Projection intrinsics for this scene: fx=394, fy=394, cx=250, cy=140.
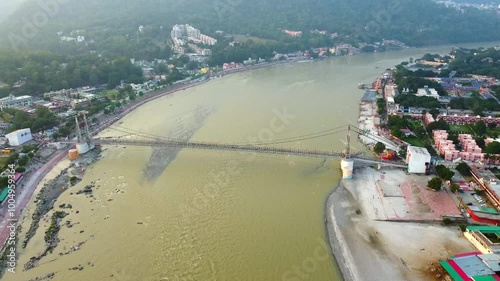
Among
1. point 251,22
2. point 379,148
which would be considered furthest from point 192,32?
point 379,148

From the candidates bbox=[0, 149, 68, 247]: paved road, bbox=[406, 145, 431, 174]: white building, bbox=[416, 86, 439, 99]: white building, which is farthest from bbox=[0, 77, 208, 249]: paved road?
bbox=[416, 86, 439, 99]: white building

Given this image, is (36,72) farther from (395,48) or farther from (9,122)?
(395,48)

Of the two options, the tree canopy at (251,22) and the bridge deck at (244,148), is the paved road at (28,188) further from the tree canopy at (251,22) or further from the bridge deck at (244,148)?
the tree canopy at (251,22)

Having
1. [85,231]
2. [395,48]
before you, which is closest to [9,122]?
[85,231]

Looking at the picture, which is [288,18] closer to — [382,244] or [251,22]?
[251,22]

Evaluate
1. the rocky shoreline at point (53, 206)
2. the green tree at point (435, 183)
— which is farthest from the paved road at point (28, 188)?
the green tree at point (435, 183)

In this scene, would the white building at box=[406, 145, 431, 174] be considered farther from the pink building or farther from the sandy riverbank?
the sandy riverbank
